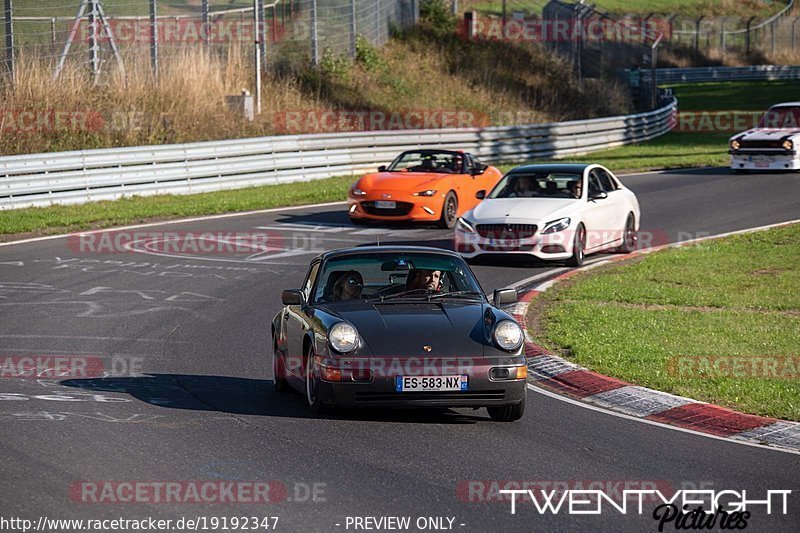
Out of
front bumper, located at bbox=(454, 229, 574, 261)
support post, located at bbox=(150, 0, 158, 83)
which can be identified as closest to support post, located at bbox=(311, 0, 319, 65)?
support post, located at bbox=(150, 0, 158, 83)

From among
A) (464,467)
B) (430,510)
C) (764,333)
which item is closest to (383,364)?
(464,467)

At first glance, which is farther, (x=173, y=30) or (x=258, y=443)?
(x=173, y=30)

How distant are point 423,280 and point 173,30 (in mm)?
26595

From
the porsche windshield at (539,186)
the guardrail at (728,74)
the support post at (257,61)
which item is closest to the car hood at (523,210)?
the porsche windshield at (539,186)

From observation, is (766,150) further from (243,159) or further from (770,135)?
(243,159)

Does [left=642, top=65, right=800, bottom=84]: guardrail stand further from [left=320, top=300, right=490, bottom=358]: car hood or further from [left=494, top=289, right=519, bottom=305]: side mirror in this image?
[left=320, top=300, right=490, bottom=358]: car hood

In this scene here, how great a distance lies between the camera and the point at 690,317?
46.0 ft

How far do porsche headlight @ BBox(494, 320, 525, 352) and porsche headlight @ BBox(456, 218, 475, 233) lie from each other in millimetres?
9219

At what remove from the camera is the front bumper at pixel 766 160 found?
1199 inches

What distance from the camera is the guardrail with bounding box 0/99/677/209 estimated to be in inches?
959

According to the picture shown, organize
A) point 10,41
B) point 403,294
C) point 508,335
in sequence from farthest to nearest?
point 10,41 → point 403,294 → point 508,335

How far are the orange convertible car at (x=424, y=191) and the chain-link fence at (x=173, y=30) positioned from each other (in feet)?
35.8

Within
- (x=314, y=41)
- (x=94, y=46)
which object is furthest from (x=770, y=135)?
(x=94, y=46)

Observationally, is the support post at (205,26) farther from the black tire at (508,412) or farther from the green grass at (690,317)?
the black tire at (508,412)
